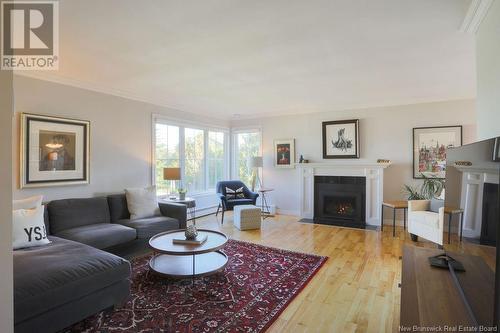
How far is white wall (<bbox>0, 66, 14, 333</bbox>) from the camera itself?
0.96 meters

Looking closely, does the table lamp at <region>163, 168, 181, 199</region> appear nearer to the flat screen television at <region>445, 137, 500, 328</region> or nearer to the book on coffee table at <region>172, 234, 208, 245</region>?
the book on coffee table at <region>172, 234, 208, 245</region>

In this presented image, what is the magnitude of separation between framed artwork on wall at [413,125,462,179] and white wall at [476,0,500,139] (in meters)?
3.10

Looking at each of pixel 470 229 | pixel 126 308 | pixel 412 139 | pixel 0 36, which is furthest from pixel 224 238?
pixel 412 139

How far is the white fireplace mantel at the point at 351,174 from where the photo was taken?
510 centimetres

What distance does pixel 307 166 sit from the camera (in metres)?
5.77

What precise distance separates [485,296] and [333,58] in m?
2.53

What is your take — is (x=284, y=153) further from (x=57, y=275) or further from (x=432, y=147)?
(x=57, y=275)

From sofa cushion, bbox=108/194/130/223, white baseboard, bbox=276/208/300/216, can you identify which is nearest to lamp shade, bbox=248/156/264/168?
white baseboard, bbox=276/208/300/216

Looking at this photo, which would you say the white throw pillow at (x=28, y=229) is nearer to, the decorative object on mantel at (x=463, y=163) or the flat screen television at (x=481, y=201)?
the flat screen television at (x=481, y=201)

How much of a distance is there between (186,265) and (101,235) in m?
1.05

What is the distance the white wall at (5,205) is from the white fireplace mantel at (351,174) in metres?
5.16

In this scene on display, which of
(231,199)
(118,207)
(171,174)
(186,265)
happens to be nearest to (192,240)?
(186,265)

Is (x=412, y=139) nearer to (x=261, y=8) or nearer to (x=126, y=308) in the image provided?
(x=261, y=8)

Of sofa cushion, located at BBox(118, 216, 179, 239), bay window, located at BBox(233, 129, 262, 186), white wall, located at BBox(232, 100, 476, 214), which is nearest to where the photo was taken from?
sofa cushion, located at BBox(118, 216, 179, 239)
